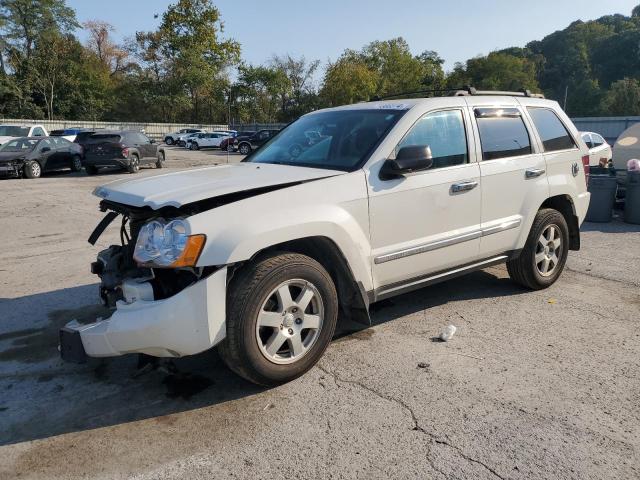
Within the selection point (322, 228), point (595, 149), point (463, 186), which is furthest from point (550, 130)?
point (595, 149)

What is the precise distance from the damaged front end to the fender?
0.19m

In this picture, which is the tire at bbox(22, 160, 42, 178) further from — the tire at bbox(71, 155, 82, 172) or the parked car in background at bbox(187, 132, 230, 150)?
the parked car in background at bbox(187, 132, 230, 150)

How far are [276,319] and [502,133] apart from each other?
9.56ft

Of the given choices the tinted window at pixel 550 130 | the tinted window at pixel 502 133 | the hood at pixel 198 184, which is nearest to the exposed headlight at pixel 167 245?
the hood at pixel 198 184

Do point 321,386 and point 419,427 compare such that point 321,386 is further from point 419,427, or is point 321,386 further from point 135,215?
point 135,215

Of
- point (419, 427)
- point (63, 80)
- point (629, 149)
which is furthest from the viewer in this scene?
point (63, 80)

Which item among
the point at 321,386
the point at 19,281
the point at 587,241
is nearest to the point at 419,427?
the point at 321,386

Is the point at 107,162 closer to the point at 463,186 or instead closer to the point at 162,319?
the point at 463,186

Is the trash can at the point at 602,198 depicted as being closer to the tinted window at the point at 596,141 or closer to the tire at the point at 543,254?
the tire at the point at 543,254

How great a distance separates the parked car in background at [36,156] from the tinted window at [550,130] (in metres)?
17.6

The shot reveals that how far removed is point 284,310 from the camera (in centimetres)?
344

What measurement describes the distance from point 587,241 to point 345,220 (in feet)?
19.0

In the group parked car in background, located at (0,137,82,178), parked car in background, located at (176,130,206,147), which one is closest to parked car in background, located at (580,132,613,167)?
parked car in background, located at (0,137,82,178)

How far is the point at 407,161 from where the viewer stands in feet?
12.7
